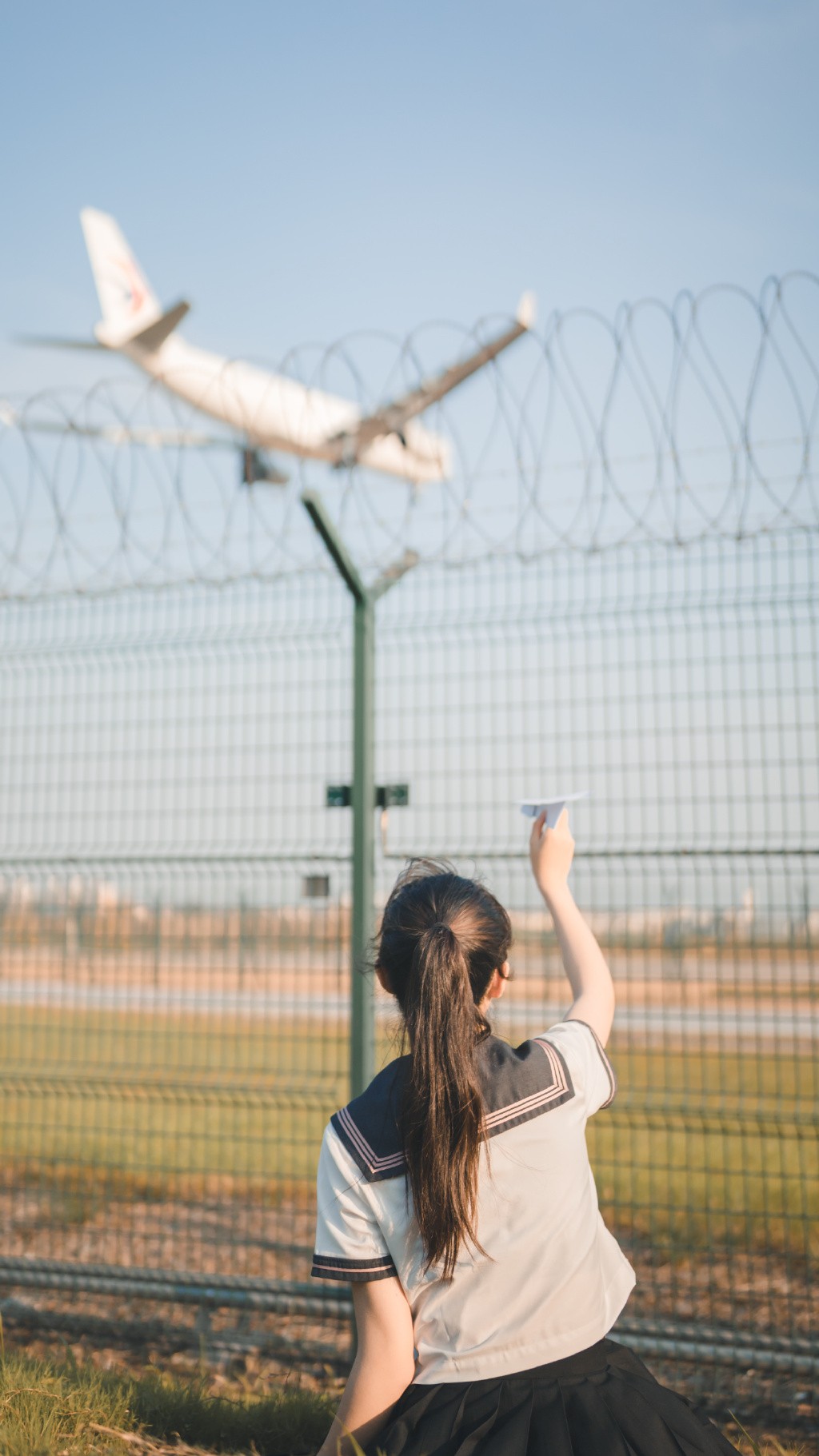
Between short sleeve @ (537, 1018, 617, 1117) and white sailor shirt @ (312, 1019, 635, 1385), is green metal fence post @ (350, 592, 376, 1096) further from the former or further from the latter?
white sailor shirt @ (312, 1019, 635, 1385)

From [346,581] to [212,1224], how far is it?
3388mm

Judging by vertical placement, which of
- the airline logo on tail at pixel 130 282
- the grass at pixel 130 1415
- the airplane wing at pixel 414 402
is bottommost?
the grass at pixel 130 1415

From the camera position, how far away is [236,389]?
11336 millimetres

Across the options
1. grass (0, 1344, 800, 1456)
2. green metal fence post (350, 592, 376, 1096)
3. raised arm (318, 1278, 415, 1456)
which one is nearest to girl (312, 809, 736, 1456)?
raised arm (318, 1278, 415, 1456)

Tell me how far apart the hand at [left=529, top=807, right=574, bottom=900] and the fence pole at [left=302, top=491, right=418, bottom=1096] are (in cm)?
180

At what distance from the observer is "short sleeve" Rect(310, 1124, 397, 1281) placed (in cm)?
178

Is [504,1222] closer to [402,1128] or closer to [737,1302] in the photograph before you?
[402,1128]

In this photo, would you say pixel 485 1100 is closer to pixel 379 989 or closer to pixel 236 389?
pixel 379 989

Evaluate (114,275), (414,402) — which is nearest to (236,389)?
(414,402)

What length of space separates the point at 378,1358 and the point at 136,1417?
3.63 ft

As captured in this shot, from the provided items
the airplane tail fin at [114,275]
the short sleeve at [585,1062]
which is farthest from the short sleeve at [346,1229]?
the airplane tail fin at [114,275]

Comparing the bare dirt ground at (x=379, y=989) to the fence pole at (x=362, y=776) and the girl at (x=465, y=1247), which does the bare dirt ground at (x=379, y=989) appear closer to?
the fence pole at (x=362, y=776)

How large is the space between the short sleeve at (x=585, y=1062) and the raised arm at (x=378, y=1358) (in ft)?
1.35

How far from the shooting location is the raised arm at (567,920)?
218 cm
